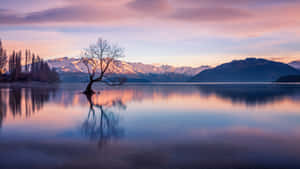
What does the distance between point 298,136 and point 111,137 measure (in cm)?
894

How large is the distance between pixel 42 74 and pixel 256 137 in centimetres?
15048

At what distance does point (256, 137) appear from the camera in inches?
420

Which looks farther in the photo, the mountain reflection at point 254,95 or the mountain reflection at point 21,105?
the mountain reflection at point 254,95

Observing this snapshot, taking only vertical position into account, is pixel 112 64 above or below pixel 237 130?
above

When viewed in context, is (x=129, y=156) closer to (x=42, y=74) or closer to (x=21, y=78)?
(x=21, y=78)

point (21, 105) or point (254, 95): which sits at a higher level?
point (21, 105)

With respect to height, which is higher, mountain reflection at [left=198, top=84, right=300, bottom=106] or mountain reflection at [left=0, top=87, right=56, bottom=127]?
Result: mountain reflection at [left=0, top=87, right=56, bottom=127]

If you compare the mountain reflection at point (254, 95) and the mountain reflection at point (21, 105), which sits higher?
the mountain reflection at point (21, 105)

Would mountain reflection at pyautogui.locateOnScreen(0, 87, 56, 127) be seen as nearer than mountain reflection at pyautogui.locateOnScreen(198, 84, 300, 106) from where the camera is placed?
Yes

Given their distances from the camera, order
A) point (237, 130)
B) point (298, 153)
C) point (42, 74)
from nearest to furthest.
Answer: point (298, 153)
point (237, 130)
point (42, 74)

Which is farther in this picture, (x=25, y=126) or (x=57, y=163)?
(x=25, y=126)

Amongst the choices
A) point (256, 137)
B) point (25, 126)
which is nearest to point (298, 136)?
point (256, 137)

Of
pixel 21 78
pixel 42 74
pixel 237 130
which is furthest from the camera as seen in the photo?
pixel 42 74

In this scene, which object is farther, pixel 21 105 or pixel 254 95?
pixel 254 95
